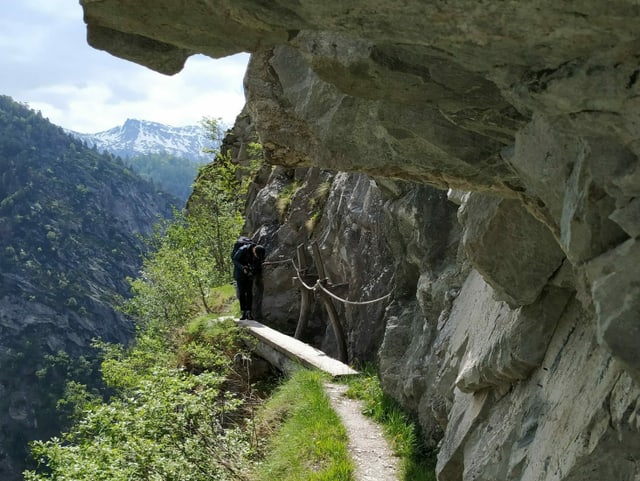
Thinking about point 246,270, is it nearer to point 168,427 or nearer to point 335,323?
point 335,323

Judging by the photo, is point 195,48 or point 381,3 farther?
point 195,48

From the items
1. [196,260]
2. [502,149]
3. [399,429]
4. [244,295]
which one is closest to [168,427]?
[399,429]

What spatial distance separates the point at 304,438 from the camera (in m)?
9.13

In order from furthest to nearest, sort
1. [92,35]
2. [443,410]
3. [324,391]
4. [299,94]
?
[324,391] < [443,410] < [299,94] < [92,35]

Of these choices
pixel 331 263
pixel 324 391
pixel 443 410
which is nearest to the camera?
pixel 443 410

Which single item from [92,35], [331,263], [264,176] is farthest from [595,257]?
[264,176]

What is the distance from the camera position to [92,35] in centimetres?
346

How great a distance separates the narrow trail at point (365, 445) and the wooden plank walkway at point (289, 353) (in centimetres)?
132

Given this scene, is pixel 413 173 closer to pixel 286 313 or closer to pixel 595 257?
pixel 595 257

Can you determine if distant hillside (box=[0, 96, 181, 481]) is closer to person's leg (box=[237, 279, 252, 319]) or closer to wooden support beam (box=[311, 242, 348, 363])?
person's leg (box=[237, 279, 252, 319])

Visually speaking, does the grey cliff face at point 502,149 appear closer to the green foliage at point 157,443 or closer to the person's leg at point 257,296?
the green foliage at point 157,443

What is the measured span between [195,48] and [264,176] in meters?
23.4

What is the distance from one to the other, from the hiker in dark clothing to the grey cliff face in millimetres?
10152

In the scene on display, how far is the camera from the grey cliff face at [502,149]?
2492mm
